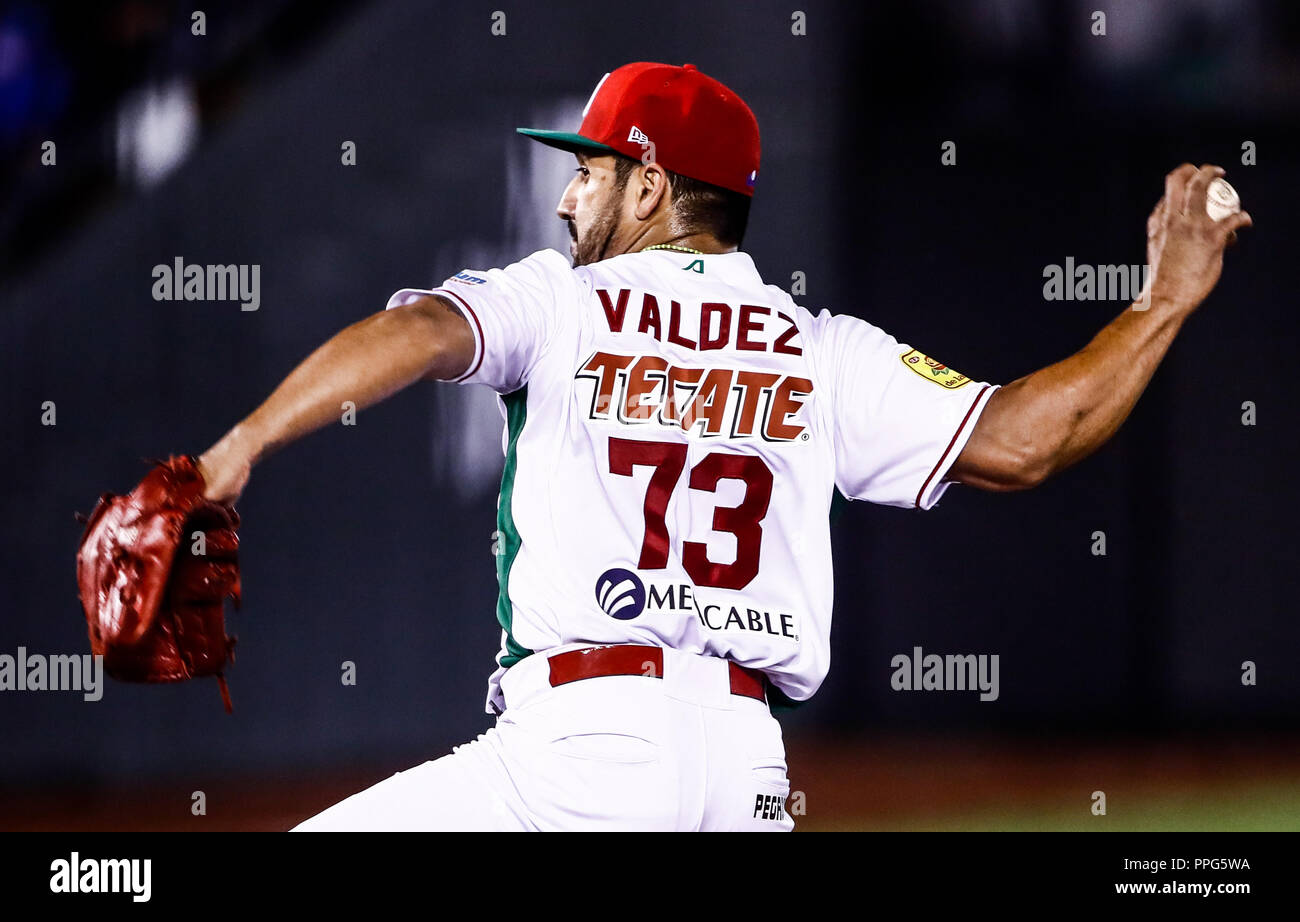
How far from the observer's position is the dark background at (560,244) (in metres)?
5.89

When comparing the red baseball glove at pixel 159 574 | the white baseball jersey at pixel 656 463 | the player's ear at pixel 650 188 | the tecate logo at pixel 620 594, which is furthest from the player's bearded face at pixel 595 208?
the red baseball glove at pixel 159 574

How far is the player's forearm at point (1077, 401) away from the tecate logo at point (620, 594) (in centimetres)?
56

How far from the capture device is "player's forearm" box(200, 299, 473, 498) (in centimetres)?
161

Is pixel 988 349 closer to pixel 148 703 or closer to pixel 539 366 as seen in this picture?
pixel 148 703

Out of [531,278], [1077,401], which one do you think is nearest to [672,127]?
[531,278]

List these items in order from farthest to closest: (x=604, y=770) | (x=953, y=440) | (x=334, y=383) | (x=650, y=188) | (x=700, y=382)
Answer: (x=650, y=188), (x=953, y=440), (x=700, y=382), (x=604, y=770), (x=334, y=383)

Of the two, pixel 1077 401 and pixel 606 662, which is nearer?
pixel 606 662

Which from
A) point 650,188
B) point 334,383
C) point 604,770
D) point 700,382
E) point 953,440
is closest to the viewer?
point 334,383

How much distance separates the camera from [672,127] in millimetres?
2119

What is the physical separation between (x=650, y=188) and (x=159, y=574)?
35.0 inches

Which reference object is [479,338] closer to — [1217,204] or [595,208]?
[595,208]

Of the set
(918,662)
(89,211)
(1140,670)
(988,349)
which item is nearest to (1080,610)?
(1140,670)

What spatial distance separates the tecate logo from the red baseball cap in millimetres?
652

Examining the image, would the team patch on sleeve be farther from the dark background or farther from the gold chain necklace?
the dark background
